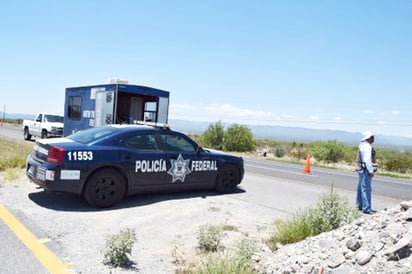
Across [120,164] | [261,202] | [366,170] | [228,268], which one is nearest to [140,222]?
[120,164]

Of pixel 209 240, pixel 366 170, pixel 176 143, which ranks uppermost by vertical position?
pixel 176 143

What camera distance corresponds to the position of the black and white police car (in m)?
6.59

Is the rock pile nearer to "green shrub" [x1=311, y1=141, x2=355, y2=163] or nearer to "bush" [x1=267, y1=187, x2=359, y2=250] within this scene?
"bush" [x1=267, y1=187, x2=359, y2=250]

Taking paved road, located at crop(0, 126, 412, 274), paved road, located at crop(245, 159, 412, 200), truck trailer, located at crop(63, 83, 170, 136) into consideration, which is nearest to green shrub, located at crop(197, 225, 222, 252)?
paved road, located at crop(0, 126, 412, 274)

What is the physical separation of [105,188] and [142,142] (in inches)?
47.0

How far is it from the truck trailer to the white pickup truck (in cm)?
562

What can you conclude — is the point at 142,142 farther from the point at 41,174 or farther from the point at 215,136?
the point at 215,136

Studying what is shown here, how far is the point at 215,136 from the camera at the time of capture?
3650 centimetres

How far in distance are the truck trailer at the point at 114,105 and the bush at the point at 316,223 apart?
31.1 ft

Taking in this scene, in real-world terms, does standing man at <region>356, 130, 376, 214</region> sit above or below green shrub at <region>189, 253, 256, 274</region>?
above

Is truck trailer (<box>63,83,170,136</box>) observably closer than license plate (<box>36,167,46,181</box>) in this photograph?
No

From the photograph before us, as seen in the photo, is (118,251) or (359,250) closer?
(359,250)

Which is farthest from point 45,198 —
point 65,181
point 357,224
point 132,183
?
point 357,224

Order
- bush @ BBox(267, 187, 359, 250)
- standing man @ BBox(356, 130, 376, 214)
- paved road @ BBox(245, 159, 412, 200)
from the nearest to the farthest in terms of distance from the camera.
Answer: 1. bush @ BBox(267, 187, 359, 250)
2. standing man @ BBox(356, 130, 376, 214)
3. paved road @ BBox(245, 159, 412, 200)
